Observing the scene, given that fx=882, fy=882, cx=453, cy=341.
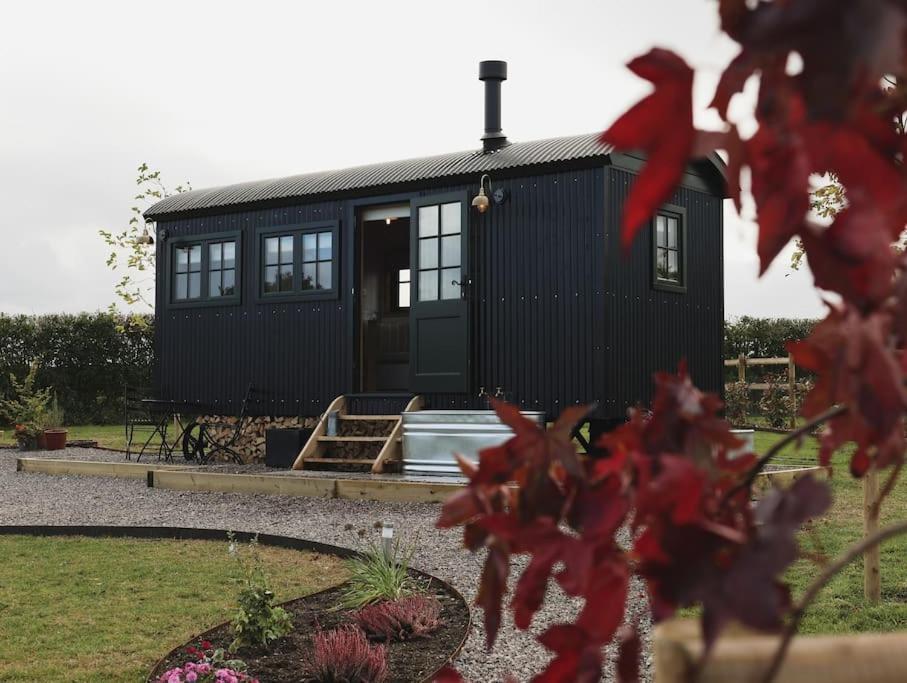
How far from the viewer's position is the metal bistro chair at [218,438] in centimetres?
1073

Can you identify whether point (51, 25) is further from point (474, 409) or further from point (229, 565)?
point (229, 565)

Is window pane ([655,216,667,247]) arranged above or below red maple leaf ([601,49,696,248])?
above

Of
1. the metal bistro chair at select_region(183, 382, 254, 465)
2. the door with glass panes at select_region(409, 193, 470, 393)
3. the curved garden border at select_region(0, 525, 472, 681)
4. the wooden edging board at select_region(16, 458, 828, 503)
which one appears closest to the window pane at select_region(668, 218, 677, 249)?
the door with glass panes at select_region(409, 193, 470, 393)

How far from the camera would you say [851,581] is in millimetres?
4590

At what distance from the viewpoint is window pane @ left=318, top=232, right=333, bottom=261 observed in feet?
34.1

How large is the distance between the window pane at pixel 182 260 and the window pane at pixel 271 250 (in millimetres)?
1454

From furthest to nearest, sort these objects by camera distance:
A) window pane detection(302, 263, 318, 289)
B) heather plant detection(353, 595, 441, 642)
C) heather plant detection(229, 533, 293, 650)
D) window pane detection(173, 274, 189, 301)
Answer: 1. window pane detection(173, 274, 189, 301)
2. window pane detection(302, 263, 318, 289)
3. heather plant detection(353, 595, 441, 642)
4. heather plant detection(229, 533, 293, 650)

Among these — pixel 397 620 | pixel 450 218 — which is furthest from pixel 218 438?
pixel 397 620

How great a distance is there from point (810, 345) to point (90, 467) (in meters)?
10.3

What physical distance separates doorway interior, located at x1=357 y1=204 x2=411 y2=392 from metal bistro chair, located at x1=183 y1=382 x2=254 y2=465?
4.97 feet

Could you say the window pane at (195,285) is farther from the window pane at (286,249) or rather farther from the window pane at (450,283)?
the window pane at (450,283)

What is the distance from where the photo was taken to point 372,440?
9.14 m

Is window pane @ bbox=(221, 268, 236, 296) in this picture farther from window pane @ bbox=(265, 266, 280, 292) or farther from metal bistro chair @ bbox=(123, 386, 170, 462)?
metal bistro chair @ bbox=(123, 386, 170, 462)

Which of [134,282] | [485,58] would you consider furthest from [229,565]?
[134,282]
